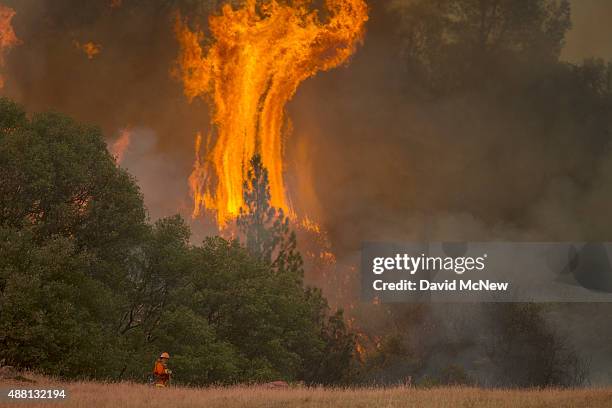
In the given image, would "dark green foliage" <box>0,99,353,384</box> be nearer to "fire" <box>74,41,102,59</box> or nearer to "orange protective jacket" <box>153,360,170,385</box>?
"orange protective jacket" <box>153,360,170,385</box>

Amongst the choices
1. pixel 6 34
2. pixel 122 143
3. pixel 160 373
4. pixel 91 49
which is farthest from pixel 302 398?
pixel 91 49

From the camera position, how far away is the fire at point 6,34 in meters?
178

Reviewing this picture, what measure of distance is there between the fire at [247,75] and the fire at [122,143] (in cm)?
1402

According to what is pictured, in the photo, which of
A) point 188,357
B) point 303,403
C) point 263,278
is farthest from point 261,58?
point 303,403

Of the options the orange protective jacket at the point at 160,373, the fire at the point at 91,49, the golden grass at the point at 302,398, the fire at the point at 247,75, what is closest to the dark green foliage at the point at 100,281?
the golden grass at the point at 302,398

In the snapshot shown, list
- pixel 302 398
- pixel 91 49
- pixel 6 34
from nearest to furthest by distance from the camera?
pixel 302 398, pixel 6 34, pixel 91 49

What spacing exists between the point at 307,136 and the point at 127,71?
39.0 meters

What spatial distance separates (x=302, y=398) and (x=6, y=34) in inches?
6030

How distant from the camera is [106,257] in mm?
70062

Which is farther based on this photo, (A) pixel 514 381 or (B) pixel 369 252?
(B) pixel 369 252

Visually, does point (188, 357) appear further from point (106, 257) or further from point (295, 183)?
point (295, 183)

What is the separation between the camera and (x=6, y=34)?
18075 centimetres

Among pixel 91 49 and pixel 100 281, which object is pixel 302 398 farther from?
pixel 91 49

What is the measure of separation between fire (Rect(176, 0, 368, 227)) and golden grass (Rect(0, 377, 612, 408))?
124601 mm
